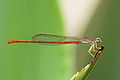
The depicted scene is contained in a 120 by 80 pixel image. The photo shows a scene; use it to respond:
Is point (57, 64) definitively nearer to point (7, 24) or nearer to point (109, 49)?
point (7, 24)

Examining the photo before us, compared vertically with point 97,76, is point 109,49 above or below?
above

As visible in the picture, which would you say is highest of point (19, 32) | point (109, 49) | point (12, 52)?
point (19, 32)

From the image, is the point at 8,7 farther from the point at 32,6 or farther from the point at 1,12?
the point at 32,6

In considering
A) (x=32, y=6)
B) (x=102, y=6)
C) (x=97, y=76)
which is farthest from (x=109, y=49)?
(x=32, y=6)

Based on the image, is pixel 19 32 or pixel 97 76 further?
pixel 97 76

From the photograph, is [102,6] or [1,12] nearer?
[1,12]

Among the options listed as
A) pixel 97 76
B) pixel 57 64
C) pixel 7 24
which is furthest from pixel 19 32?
pixel 97 76

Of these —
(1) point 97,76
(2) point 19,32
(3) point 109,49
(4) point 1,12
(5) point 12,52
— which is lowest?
(1) point 97,76

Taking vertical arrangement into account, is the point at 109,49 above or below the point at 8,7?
below
